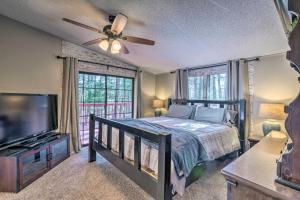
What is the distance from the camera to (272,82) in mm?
3166

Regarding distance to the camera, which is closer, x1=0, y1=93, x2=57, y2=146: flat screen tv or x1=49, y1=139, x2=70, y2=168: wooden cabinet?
x1=0, y1=93, x2=57, y2=146: flat screen tv

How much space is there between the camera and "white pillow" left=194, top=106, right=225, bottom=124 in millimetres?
3426

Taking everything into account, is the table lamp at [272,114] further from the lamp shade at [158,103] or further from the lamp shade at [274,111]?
the lamp shade at [158,103]

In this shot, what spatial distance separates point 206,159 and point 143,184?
0.98 meters

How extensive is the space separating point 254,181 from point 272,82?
115 inches

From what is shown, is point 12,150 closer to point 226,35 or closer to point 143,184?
point 143,184

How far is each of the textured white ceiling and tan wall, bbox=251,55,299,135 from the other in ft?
0.82

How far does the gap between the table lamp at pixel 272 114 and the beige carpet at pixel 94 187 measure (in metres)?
1.21

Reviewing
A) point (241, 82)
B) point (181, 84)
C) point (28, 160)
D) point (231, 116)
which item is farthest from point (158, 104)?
point (28, 160)

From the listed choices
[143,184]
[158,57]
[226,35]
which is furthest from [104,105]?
[226,35]

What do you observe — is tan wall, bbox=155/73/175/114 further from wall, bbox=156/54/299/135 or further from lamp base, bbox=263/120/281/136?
lamp base, bbox=263/120/281/136

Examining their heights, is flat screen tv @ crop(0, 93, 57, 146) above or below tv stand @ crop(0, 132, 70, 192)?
above

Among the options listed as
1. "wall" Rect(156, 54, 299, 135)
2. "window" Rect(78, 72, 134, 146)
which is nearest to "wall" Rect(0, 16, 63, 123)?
"window" Rect(78, 72, 134, 146)

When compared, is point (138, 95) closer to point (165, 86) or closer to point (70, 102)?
point (165, 86)
